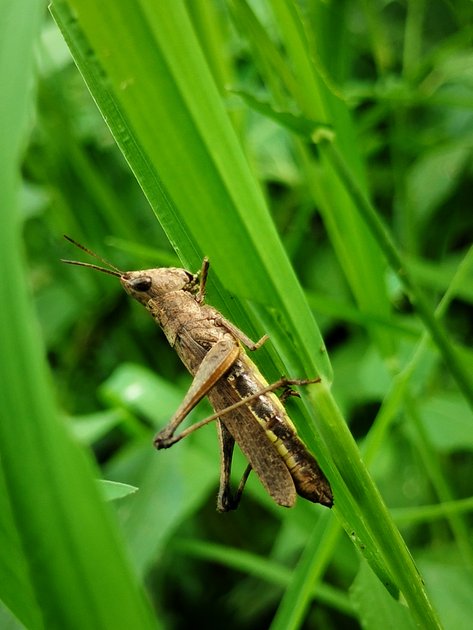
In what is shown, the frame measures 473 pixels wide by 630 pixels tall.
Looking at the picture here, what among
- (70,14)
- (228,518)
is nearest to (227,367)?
(70,14)

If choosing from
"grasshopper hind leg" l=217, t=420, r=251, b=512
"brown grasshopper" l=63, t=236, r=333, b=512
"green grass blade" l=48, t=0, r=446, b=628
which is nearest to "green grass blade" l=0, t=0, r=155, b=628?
"green grass blade" l=48, t=0, r=446, b=628

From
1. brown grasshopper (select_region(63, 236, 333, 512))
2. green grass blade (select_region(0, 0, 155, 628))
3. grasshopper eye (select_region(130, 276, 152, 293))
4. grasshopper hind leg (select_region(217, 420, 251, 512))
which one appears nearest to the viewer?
green grass blade (select_region(0, 0, 155, 628))

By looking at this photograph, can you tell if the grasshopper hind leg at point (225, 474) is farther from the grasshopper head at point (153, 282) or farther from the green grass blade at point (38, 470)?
the green grass blade at point (38, 470)

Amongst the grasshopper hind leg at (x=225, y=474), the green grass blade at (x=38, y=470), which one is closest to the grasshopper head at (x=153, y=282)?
the grasshopper hind leg at (x=225, y=474)

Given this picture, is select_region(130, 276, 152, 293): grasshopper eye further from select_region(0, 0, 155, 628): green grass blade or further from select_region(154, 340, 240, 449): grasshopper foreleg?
select_region(0, 0, 155, 628): green grass blade

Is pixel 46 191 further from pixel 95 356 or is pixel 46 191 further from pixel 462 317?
pixel 462 317

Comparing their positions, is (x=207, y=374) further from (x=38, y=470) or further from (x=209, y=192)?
(x=38, y=470)
